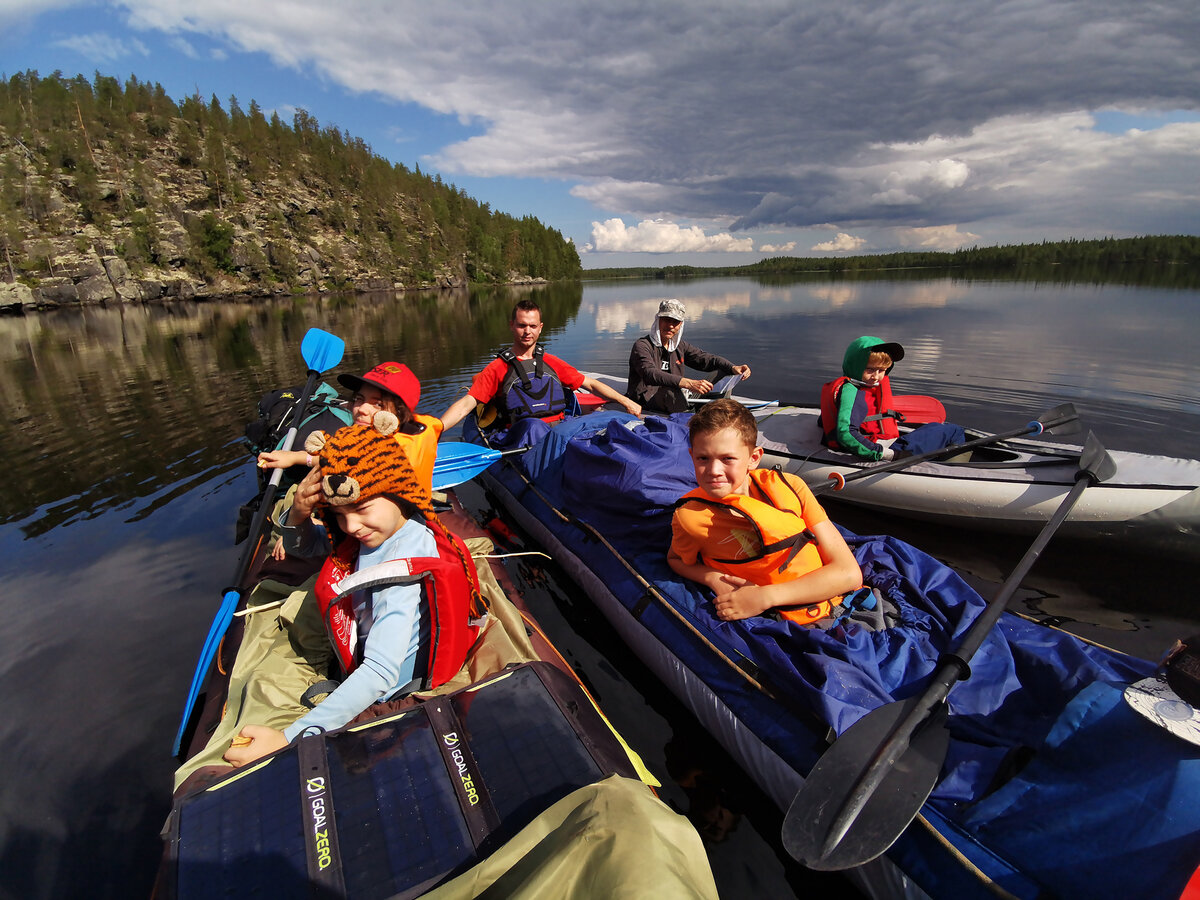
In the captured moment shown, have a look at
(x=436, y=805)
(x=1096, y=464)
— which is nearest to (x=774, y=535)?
(x=436, y=805)

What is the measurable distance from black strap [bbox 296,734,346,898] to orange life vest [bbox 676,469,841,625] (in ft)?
6.57

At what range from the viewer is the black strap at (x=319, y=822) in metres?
1.57

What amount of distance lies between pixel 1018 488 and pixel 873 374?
5.78 ft

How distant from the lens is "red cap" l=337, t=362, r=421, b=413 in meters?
4.09

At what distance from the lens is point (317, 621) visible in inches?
Answer: 117

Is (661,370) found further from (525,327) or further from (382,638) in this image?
(382,638)

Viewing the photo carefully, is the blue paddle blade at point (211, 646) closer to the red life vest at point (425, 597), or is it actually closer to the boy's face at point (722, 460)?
the red life vest at point (425, 597)

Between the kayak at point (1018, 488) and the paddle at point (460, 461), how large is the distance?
343 cm

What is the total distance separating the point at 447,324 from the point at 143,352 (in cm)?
1314

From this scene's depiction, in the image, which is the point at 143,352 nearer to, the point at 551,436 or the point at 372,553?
the point at 551,436

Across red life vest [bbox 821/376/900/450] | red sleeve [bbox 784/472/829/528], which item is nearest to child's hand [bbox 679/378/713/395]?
red life vest [bbox 821/376/900/450]

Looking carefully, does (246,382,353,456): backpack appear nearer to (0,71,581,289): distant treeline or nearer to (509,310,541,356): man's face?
(509,310,541,356): man's face

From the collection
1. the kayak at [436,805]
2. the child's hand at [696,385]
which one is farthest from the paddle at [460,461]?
the kayak at [436,805]

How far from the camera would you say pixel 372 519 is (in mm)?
2189
